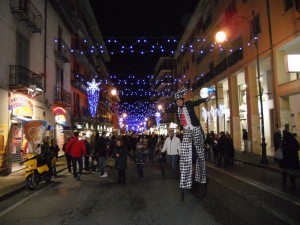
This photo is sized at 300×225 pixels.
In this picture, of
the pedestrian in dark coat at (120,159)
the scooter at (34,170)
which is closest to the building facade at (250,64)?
the pedestrian in dark coat at (120,159)

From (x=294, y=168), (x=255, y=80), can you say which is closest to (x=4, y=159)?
(x=294, y=168)

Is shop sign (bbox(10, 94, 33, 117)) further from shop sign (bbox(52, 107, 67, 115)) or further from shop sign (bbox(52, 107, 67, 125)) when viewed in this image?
shop sign (bbox(52, 107, 67, 125))

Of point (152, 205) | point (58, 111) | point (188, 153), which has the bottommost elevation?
point (152, 205)

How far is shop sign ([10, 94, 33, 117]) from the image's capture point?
15882 millimetres

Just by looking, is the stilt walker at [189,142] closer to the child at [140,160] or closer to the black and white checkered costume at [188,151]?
the black and white checkered costume at [188,151]

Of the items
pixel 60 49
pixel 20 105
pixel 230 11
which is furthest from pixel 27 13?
pixel 230 11

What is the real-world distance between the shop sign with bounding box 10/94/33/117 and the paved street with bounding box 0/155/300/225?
6.61 metres

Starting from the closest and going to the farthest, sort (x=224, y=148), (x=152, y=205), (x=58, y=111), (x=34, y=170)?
(x=152, y=205), (x=34, y=170), (x=224, y=148), (x=58, y=111)

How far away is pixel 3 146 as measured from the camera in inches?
591

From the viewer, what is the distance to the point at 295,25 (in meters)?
17.4

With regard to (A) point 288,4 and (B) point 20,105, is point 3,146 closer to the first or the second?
(B) point 20,105

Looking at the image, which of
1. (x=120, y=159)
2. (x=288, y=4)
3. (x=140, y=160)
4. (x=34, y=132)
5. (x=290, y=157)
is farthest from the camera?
(x=288, y=4)

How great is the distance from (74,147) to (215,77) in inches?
896

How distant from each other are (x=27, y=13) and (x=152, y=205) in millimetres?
14041
